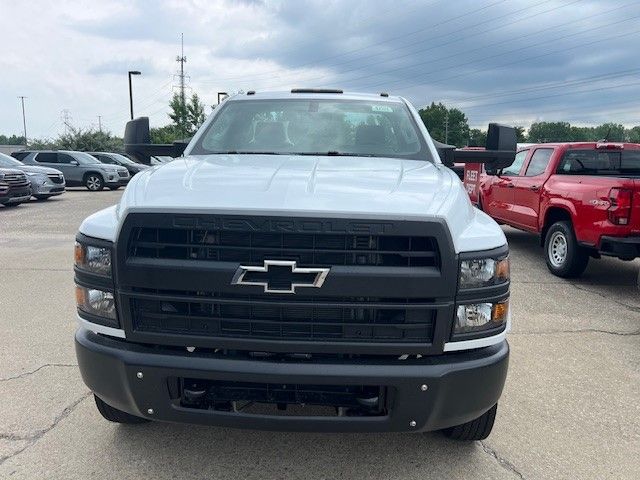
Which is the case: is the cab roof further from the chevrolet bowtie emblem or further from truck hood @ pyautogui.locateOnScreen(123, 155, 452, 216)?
the chevrolet bowtie emblem

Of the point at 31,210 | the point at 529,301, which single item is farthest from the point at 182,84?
the point at 529,301

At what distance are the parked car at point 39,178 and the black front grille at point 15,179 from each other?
1.23 metres

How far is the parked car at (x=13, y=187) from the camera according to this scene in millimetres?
14273

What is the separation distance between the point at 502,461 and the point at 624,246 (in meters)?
4.11

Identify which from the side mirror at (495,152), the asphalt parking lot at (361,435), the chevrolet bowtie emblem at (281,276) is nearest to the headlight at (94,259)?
the chevrolet bowtie emblem at (281,276)

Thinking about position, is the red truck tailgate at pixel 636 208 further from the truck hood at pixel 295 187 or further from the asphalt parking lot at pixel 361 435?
the truck hood at pixel 295 187

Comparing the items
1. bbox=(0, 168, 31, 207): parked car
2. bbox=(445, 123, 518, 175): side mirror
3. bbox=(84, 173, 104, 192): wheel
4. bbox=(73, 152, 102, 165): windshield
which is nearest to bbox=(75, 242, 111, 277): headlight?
bbox=(445, 123, 518, 175): side mirror

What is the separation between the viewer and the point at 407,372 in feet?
7.50

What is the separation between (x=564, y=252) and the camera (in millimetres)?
7129

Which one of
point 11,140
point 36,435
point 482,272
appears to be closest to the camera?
point 482,272

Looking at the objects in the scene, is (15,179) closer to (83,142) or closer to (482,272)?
(482,272)

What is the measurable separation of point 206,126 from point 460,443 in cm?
275

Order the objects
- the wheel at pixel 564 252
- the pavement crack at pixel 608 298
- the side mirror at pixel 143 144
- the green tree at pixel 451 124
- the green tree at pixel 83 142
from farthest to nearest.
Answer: the green tree at pixel 451 124
the green tree at pixel 83 142
the wheel at pixel 564 252
the pavement crack at pixel 608 298
the side mirror at pixel 143 144

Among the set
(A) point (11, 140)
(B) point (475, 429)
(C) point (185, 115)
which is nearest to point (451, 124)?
(C) point (185, 115)
